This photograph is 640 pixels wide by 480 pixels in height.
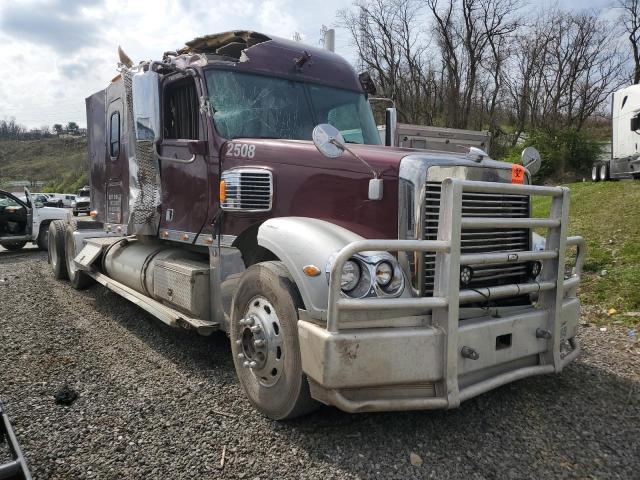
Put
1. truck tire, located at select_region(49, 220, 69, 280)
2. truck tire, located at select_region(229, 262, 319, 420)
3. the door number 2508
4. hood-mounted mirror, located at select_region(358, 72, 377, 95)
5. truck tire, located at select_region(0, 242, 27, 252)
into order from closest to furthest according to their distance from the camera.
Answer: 1. truck tire, located at select_region(229, 262, 319, 420)
2. the door number 2508
3. hood-mounted mirror, located at select_region(358, 72, 377, 95)
4. truck tire, located at select_region(49, 220, 69, 280)
5. truck tire, located at select_region(0, 242, 27, 252)

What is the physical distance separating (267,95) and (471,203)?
219 cm

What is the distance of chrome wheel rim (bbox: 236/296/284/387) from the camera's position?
3.26 metres

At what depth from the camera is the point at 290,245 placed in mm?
3180

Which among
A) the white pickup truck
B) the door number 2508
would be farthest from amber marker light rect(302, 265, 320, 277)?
the white pickup truck

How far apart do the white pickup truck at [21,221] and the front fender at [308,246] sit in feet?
37.0

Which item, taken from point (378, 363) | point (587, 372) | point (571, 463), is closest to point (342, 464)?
point (378, 363)

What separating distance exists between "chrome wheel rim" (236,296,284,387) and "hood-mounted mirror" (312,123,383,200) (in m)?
0.99

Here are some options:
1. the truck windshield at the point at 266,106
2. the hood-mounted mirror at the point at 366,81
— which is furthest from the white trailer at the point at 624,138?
the truck windshield at the point at 266,106

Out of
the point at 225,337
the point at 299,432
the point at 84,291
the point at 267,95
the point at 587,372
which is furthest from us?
the point at 84,291

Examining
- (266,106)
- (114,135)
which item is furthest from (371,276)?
(114,135)

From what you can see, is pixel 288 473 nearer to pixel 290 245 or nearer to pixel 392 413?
pixel 392 413

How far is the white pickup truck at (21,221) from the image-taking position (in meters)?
12.9

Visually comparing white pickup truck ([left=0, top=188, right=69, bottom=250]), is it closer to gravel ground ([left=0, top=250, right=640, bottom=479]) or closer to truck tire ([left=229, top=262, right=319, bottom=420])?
gravel ground ([left=0, top=250, right=640, bottom=479])

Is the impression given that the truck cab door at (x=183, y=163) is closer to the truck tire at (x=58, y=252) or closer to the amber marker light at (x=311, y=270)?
the amber marker light at (x=311, y=270)
